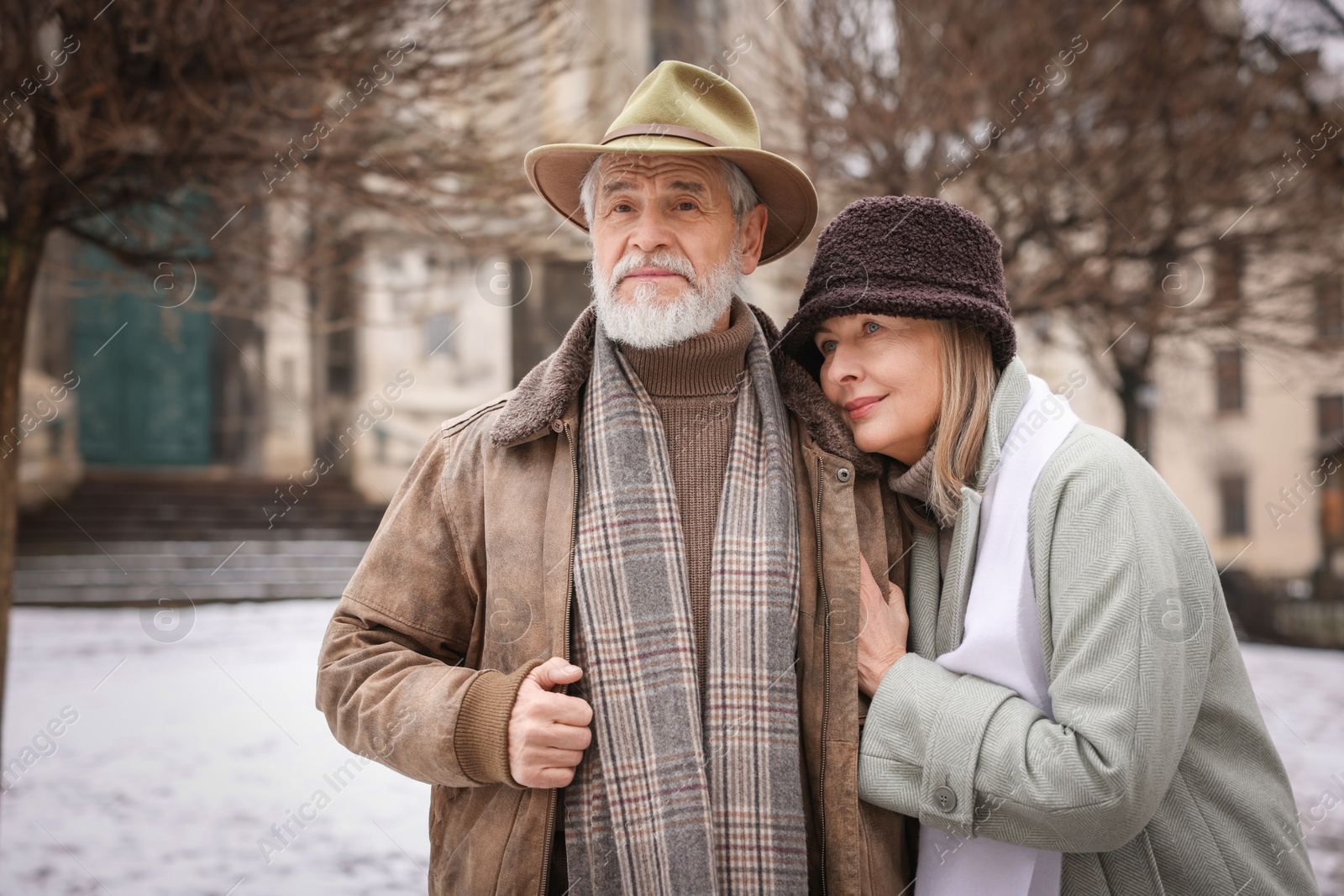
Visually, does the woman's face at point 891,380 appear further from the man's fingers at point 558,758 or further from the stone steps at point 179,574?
the stone steps at point 179,574

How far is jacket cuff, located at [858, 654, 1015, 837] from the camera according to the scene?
6.45ft

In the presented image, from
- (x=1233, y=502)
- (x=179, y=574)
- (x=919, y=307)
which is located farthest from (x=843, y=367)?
(x=1233, y=502)

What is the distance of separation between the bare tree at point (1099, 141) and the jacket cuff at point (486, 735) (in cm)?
483

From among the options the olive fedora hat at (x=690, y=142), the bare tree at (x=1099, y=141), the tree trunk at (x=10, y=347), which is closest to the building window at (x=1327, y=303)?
the bare tree at (x=1099, y=141)

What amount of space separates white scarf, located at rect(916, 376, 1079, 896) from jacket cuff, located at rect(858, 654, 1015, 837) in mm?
56

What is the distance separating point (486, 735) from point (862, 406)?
1050 mm

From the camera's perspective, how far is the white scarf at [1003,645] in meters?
2.04

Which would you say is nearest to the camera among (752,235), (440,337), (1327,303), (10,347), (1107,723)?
(1107,723)

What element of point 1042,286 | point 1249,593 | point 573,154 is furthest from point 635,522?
point 1249,593

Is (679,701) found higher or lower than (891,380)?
lower

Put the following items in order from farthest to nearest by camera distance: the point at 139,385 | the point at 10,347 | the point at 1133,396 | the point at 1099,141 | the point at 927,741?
the point at 139,385 → the point at 1133,396 → the point at 1099,141 → the point at 10,347 → the point at 927,741

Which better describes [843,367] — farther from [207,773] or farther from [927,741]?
[207,773]

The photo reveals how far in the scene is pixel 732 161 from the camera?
248 centimetres

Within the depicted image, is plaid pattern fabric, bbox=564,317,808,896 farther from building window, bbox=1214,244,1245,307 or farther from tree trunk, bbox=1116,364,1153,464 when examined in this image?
tree trunk, bbox=1116,364,1153,464
